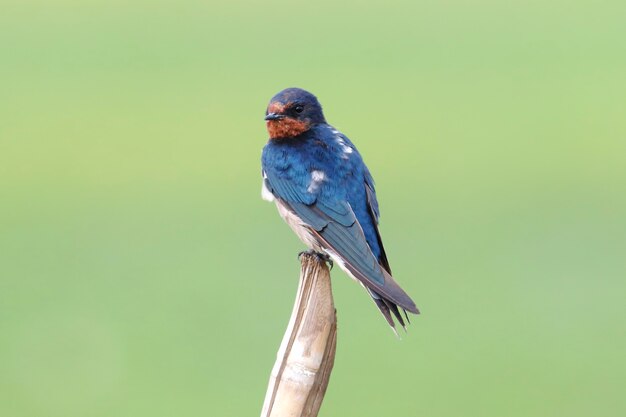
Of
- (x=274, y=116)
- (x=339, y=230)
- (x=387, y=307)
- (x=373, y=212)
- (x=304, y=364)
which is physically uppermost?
(x=274, y=116)

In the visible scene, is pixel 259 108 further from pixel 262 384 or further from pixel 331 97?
pixel 262 384

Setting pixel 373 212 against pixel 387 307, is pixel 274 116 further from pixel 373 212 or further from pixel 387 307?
pixel 387 307

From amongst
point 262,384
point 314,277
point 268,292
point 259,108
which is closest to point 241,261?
point 268,292

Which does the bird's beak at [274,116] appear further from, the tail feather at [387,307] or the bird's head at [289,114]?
the tail feather at [387,307]

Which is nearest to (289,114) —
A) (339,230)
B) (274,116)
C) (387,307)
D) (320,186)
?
(274,116)

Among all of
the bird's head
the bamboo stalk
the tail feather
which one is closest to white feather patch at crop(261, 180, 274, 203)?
the bird's head
